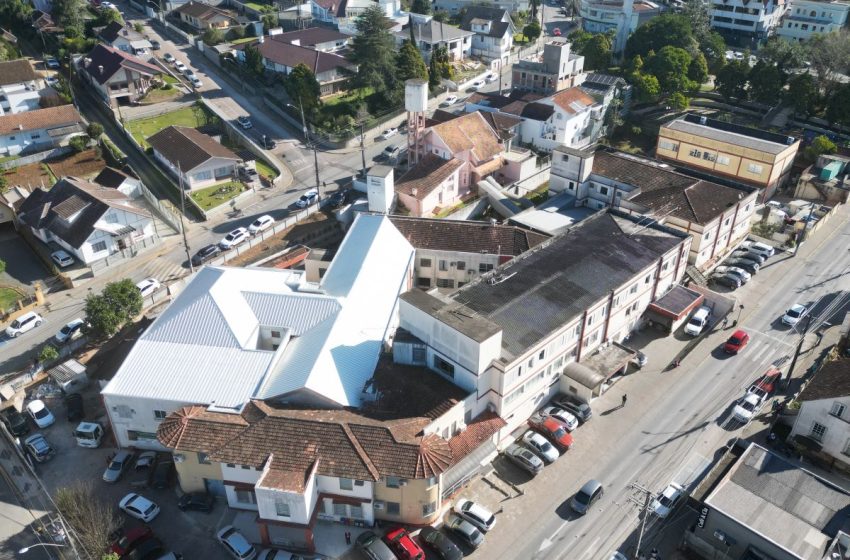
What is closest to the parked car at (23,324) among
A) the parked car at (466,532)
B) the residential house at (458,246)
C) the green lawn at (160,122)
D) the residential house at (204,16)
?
A: the residential house at (458,246)

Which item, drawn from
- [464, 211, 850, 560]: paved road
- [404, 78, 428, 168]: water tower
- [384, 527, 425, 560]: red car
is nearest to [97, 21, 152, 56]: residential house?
[404, 78, 428, 168]: water tower

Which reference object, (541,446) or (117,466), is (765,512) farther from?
(117,466)

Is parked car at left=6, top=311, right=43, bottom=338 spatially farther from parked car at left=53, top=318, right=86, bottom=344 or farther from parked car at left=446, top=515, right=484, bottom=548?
parked car at left=446, top=515, right=484, bottom=548

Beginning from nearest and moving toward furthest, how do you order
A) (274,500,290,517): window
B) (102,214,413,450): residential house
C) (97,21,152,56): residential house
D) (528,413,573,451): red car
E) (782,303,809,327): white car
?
(274,500,290,517): window < (102,214,413,450): residential house < (528,413,573,451): red car < (782,303,809,327): white car < (97,21,152,56): residential house

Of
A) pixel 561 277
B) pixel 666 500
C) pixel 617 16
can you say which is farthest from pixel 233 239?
pixel 617 16

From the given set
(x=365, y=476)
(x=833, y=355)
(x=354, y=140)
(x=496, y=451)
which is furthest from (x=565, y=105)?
(x=365, y=476)
